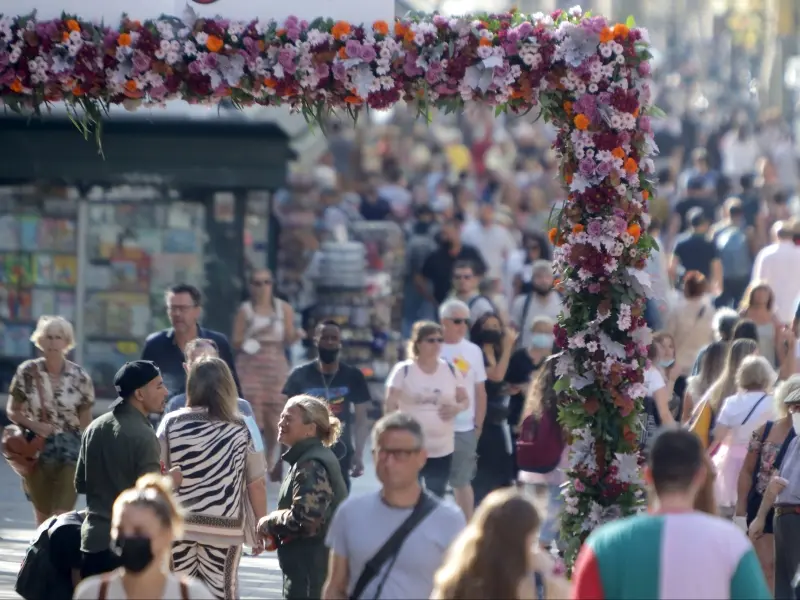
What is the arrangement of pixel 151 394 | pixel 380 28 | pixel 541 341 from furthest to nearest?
1. pixel 541 341
2. pixel 380 28
3. pixel 151 394

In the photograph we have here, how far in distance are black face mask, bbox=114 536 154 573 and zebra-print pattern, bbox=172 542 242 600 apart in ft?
8.40

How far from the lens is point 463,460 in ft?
40.7

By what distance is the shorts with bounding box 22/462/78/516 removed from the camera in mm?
10602

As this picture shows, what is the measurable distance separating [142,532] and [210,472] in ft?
8.22

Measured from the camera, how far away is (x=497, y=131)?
41.8 meters

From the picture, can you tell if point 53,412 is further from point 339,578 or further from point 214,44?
point 339,578

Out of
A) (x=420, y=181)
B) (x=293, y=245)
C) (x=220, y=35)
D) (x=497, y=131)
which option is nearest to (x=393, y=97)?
(x=220, y=35)

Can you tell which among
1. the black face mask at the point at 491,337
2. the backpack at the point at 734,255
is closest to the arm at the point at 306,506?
the black face mask at the point at 491,337

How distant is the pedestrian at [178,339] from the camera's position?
11336 mm

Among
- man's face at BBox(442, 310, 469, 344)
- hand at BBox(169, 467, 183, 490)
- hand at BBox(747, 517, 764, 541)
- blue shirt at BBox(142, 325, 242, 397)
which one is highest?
man's face at BBox(442, 310, 469, 344)

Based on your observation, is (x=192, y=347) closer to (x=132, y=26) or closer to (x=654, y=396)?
(x=132, y=26)

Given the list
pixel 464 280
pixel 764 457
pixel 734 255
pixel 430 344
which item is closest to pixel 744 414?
pixel 764 457

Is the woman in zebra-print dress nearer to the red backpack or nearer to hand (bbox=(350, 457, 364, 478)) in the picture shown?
the red backpack

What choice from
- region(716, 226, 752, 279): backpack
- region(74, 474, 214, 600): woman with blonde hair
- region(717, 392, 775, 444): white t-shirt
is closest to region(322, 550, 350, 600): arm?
region(74, 474, 214, 600): woman with blonde hair
